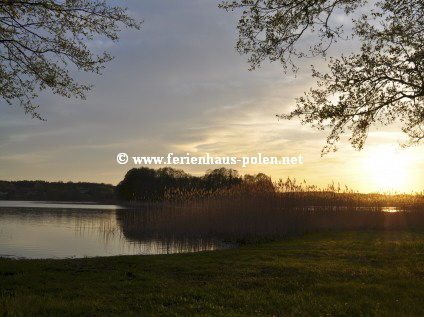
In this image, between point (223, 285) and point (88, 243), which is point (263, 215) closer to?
point (88, 243)

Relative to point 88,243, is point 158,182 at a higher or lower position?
higher

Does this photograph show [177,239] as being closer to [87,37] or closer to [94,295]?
[87,37]

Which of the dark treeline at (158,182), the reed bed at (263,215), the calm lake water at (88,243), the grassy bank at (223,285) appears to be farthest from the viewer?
the dark treeline at (158,182)

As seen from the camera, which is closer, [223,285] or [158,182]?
[223,285]

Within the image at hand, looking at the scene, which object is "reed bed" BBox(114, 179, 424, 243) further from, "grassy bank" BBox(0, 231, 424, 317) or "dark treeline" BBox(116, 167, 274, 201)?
"dark treeline" BBox(116, 167, 274, 201)

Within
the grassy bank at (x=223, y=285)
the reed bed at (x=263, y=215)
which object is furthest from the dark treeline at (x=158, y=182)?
the grassy bank at (x=223, y=285)

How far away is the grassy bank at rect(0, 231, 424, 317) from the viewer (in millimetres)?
6098

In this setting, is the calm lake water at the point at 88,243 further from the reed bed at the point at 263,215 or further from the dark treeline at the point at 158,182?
the dark treeline at the point at 158,182

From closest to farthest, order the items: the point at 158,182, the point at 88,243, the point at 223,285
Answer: the point at 223,285
the point at 88,243
the point at 158,182

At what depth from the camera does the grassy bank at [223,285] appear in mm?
6098

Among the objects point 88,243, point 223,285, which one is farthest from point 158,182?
point 223,285

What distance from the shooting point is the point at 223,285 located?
765 cm

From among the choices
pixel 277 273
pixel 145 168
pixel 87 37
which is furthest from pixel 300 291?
pixel 145 168

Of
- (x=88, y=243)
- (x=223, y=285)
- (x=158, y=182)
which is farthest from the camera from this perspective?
(x=158, y=182)
